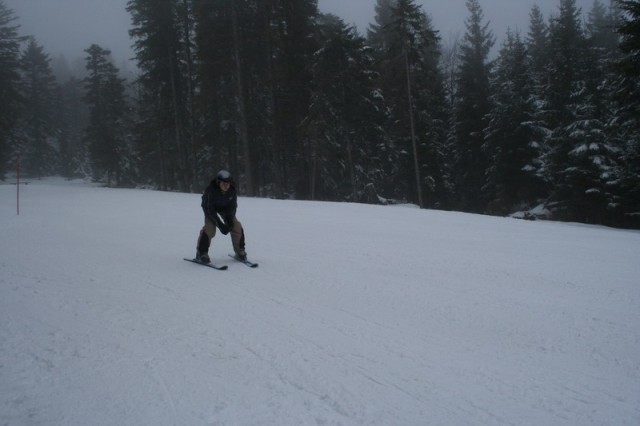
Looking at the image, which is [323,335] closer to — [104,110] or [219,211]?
[219,211]

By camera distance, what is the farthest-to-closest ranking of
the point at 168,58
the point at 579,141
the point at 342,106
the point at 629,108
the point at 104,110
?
the point at 104,110 → the point at 168,58 → the point at 342,106 → the point at 579,141 → the point at 629,108

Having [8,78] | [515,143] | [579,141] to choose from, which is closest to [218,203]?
[579,141]

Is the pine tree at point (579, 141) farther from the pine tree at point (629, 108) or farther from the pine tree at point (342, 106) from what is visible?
the pine tree at point (342, 106)

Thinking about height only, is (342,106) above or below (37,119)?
below

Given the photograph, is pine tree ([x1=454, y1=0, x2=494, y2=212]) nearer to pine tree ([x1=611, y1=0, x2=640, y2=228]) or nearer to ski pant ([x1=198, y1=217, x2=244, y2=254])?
pine tree ([x1=611, y1=0, x2=640, y2=228])

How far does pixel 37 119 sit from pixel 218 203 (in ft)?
214

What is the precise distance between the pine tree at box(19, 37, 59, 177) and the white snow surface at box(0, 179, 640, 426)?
59879mm

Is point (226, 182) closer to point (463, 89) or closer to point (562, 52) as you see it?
point (562, 52)

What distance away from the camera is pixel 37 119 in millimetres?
56719

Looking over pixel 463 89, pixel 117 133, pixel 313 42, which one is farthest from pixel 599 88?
pixel 117 133

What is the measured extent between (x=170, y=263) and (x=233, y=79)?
23178 mm

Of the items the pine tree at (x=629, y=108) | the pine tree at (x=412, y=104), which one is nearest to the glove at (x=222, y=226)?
the pine tree at (x=629, y=108)

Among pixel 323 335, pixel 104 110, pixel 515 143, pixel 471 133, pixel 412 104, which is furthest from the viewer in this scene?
pixel 104 110

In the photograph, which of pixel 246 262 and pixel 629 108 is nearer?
pixel 246 262
